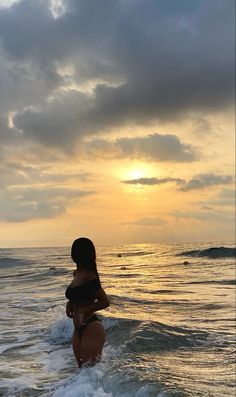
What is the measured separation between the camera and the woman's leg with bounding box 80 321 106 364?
571cm

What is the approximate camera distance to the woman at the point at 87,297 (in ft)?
18.1

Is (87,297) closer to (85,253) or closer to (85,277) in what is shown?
(85,277)

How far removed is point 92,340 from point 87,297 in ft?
2.18

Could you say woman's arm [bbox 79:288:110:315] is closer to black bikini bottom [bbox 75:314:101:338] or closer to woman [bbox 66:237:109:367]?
woman [bbox 66:237:109:367]

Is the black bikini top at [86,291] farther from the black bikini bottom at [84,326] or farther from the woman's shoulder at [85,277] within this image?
the black bikini bottom at [84,326]

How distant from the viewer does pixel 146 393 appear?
594 cm

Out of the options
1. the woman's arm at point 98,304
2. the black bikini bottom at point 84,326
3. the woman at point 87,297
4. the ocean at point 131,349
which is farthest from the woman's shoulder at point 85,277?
the ocean at point 131,349

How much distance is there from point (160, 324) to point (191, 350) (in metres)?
2.21

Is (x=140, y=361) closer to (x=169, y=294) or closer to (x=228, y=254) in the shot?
(x=169, y=294)

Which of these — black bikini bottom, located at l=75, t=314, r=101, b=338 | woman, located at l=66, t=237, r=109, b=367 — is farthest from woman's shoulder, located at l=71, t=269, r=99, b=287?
black bikini bottom, located at l=75, t=314, r=101, b=338

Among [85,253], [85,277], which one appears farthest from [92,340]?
[85,253]

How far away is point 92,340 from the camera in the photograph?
18.8 feet

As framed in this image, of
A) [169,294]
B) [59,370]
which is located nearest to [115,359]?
[59,370]

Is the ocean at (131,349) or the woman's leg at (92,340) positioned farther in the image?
the ocean at (131,349)
